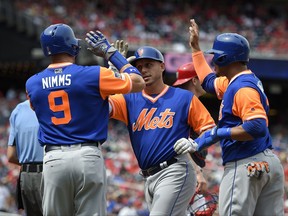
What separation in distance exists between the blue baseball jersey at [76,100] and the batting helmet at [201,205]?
1711 mm

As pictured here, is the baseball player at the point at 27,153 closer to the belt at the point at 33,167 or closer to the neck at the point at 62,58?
the belt at the point at 33,167

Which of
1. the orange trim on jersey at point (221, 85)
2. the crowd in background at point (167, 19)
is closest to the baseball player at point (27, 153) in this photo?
the orange trim on jersey at point (221, 85)

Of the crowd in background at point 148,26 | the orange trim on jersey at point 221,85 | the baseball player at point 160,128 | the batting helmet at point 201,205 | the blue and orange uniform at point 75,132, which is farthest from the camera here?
the crowd in background at point 148,26

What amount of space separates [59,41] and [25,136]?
1.92 metres

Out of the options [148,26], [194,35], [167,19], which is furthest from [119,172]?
[167,19]

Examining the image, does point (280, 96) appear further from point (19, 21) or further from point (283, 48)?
point (19, 21)

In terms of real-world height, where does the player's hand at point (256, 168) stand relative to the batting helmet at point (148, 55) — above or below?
below

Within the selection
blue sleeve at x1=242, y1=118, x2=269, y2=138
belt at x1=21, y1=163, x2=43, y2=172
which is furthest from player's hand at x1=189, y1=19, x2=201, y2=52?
belt at x1=21, y1=163, x2=43, y2=172

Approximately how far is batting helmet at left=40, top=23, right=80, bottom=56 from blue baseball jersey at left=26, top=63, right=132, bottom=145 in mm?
158

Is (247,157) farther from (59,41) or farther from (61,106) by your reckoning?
(59,41)

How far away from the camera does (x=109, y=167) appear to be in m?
15.7

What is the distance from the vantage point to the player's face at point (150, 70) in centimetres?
629

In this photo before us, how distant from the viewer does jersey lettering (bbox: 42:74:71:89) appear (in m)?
5.43

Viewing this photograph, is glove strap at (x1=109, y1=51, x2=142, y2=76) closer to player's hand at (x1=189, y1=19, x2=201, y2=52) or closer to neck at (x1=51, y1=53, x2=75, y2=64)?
neck at (x1=51, y1=53, x2=75, y2=64)
